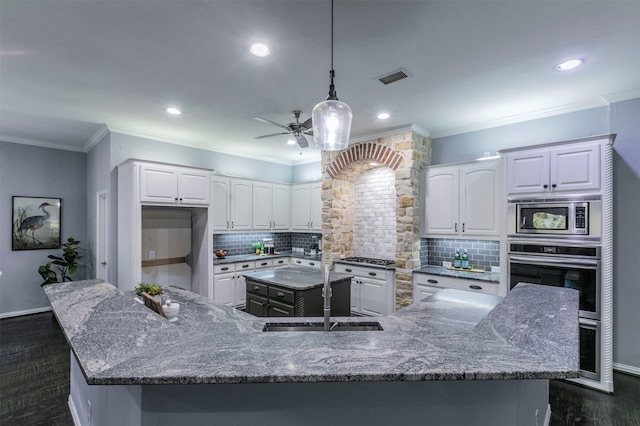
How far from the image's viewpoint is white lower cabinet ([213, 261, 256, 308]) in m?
4.95

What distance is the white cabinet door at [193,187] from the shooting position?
446 centimetres

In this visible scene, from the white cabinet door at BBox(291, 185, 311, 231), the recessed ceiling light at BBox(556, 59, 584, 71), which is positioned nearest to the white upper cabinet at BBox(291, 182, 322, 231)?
the white cabinet door at BBox(291, 185, 311, 231)

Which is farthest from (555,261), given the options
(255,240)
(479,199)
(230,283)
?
(255,240)

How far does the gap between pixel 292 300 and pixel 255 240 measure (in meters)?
3.23

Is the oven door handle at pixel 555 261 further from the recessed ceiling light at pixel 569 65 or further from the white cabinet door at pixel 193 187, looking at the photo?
the white cabinet door at pixel 193 187

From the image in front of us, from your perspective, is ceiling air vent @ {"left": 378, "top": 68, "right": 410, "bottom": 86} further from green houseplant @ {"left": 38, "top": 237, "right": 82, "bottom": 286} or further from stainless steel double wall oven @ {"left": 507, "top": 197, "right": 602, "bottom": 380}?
green houseplant @ {"left": 38, "top": 237, "right": 82, "bottom": 286}

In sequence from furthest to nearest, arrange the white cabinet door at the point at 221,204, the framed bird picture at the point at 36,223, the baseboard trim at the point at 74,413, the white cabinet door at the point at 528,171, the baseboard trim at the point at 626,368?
1. the white cabinet door at the point at 221,204
2. the framed bird picture at the point at 36,223
3. the white cabinet door at the point at 528,171
4. the baseboard trim at the point at 626,368
5. the baseboard trim at the point at 74,413

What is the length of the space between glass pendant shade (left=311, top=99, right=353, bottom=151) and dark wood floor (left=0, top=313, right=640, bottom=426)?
2.79 metres

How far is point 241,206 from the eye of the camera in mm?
5559

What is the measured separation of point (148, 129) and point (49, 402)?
11.2 feet

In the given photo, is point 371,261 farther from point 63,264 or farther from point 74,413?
point 63,264

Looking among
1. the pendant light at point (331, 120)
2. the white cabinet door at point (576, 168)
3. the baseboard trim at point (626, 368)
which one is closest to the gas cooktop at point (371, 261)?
the white cabinet door at point (576, 168)

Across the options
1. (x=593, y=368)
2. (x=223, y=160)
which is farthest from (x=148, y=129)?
(x=593, y=368)

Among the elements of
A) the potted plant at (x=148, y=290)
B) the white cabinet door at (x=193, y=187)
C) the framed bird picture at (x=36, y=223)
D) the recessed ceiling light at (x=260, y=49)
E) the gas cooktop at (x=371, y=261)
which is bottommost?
the gas cooktop at (x=371, y=261)
